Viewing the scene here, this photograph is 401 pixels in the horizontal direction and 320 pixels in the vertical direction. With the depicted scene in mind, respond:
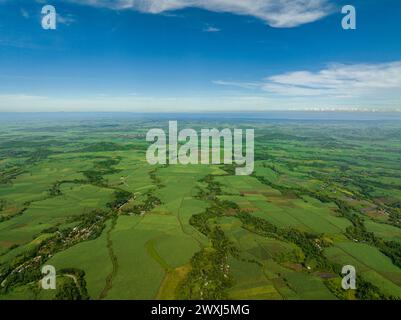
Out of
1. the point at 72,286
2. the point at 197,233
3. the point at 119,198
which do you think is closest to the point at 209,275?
the point at 197,233

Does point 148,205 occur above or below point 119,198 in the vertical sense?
below

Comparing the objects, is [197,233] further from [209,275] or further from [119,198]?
[119,198]

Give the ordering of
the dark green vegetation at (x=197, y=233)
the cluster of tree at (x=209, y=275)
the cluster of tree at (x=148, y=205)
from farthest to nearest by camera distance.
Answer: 1. the cluster of tree at (x=148, y=205)
2. the dark green vegetation at (x=197, y=233)
3. the cluster of tree at (x=209, y=275)

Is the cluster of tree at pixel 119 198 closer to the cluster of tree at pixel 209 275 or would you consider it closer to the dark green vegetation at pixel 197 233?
the dark green vegetation at pixel 197 233

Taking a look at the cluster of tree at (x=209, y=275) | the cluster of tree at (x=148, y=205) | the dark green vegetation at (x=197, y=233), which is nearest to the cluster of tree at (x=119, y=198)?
the dark green vegetation at (x=197, y=233)

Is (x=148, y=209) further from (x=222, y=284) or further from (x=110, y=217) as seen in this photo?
(x=222, y=284)

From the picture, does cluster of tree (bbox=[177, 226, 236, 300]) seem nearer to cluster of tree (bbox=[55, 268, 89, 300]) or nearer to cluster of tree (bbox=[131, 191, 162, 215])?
cluster of tree (bbox=[55, 268, 89, 300])

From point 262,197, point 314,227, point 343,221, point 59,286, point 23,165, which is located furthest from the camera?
point 23,165

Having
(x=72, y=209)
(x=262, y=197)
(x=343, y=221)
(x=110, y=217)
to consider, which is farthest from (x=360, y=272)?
(x=72, y=209)
